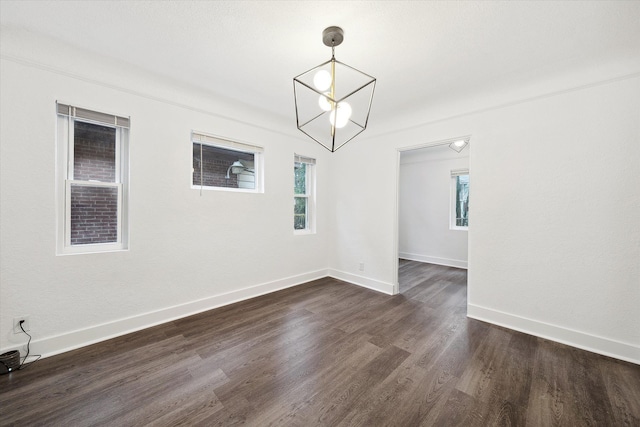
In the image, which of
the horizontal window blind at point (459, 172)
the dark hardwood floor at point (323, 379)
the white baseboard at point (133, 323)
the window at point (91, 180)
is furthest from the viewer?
the horizontal window blind at point (459, 172)

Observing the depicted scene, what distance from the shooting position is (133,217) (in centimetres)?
256

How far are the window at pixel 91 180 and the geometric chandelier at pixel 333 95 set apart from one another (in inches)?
73.8

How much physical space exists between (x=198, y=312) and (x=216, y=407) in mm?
1602

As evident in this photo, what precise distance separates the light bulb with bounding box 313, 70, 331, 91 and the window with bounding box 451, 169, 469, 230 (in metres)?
4.77

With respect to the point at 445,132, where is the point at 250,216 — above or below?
below

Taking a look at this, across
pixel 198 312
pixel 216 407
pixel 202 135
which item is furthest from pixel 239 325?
pixel 202 135

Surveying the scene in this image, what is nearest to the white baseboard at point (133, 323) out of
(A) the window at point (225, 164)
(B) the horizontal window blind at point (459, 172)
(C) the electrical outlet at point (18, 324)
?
(C) the electrical outlet at point (18, 324)

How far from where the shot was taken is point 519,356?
2.23m

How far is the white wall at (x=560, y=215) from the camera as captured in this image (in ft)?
7.26

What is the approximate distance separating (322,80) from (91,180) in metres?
2.37

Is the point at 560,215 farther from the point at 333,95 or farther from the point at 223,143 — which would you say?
the point at 223,143

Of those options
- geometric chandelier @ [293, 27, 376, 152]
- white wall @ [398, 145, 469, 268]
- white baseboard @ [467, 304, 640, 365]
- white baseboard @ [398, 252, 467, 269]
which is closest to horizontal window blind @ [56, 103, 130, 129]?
geometric chandelier @ [293, 27, 376, 152]

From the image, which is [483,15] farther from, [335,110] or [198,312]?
[198,312]

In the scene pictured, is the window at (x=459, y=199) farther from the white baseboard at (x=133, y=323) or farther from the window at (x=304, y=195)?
the white baseboard at (x=133, y=323)
